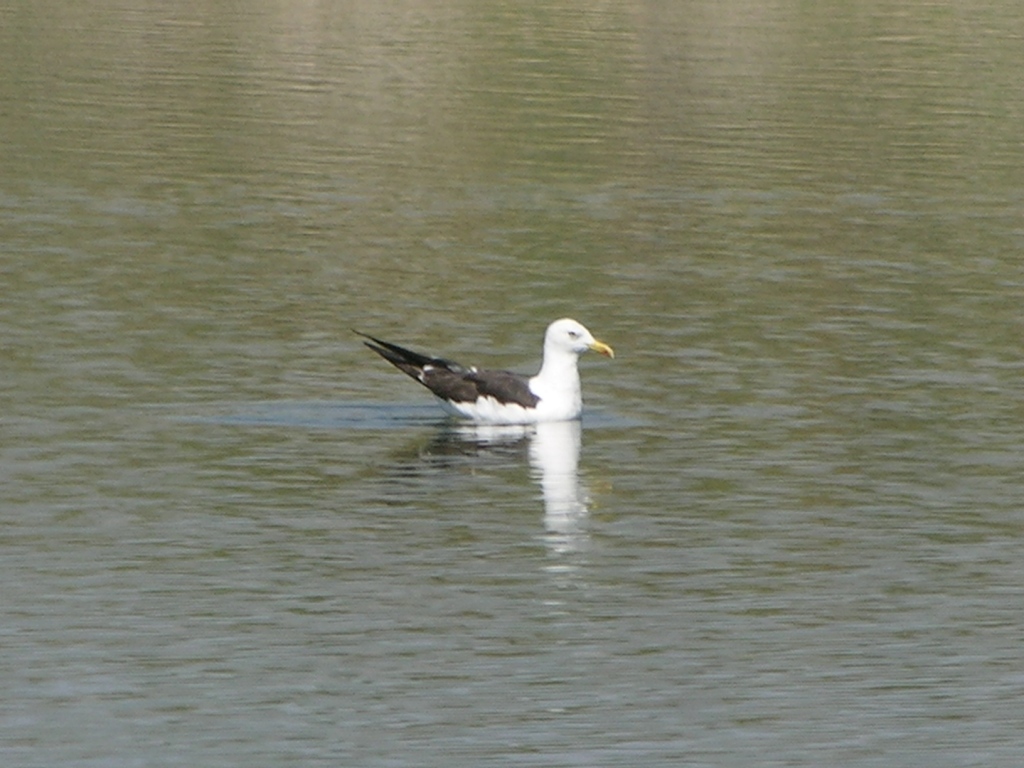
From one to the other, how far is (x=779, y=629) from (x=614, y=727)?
8.00 feet

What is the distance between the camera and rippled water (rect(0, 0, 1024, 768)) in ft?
49.4

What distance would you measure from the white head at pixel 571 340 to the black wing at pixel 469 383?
16.9 inches

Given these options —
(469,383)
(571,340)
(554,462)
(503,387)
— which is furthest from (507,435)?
(554,462)

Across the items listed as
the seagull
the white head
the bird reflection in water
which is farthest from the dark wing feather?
the white head

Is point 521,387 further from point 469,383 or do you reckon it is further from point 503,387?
point 469,383

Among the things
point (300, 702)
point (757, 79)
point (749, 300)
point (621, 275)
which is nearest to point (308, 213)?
point (621, 275)

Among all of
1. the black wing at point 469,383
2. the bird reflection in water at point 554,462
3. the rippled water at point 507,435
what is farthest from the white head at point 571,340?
the rippled water at point 507,435

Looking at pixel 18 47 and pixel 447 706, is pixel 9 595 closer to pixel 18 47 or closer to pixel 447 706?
pixel 447 706

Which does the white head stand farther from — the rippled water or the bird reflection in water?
the rippled water

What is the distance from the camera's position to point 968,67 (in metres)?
54.0

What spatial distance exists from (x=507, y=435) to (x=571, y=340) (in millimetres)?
1086

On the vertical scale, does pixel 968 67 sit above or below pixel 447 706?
above

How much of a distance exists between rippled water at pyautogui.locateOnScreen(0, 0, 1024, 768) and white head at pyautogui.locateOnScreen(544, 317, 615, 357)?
77 cm

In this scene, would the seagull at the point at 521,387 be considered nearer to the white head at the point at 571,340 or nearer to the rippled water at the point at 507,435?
the white head at the point at 571,340
